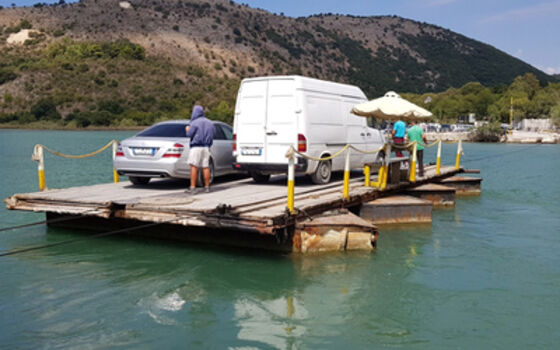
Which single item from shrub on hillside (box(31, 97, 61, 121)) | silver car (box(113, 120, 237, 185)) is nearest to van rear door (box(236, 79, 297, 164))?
silver car (box(113, 120, 237, 185))

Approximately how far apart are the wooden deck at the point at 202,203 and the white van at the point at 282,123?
0.62 metres

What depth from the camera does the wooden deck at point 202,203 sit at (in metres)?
8.91

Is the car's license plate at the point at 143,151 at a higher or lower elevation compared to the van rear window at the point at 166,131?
lower

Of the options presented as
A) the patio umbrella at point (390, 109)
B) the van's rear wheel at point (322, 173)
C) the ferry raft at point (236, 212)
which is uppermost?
the patio umbrella at point (390, 109)

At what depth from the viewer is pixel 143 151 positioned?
38.7ft

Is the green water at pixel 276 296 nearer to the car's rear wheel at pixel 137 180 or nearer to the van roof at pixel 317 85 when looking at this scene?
the car's rear wheel at pixel 137 180

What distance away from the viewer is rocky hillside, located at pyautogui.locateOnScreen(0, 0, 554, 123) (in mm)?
97250

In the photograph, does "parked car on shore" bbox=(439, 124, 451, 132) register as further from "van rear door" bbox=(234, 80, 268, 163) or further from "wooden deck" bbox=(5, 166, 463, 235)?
"van rear door" bbox=(234, 80, 268, 163)

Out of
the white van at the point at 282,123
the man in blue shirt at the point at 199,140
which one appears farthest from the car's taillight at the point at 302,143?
the man in blue shirt at the point at 199,140

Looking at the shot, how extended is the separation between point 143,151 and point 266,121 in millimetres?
2881

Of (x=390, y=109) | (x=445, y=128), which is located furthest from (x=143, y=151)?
(x=445, y=128)

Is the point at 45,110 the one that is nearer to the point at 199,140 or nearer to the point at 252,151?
the point at 252,151

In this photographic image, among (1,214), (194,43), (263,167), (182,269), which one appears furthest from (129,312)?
(194,43)

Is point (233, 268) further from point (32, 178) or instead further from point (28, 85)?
point (28, 85)
